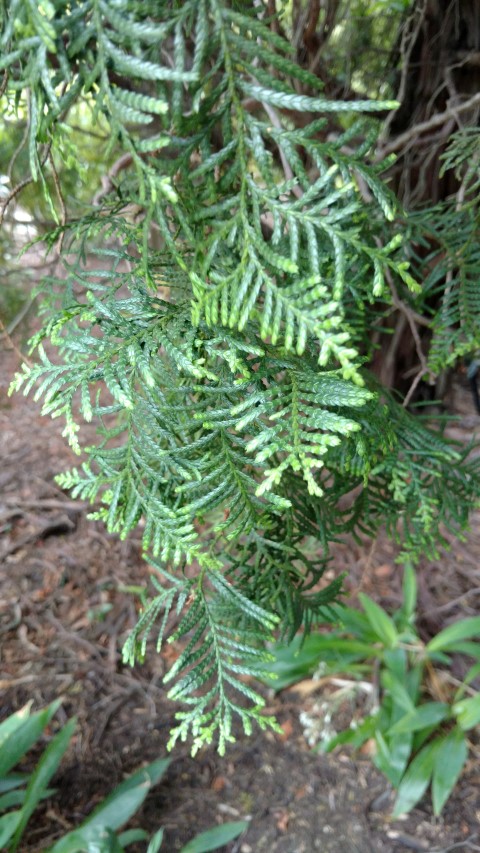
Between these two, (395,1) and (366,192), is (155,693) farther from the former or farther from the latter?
(395,1)

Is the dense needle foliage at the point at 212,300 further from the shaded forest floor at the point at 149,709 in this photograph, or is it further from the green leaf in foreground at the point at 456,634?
the green leaf in foreground at the point at 456,634

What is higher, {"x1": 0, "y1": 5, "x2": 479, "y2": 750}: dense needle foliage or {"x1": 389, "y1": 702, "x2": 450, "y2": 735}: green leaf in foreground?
{"x1": 0, "y1": 5, "x2": 479, "y2": 750}: dense needle foliage

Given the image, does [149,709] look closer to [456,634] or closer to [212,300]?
[456,634]

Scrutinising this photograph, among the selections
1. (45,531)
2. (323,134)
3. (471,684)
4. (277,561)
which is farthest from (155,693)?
(323,134)

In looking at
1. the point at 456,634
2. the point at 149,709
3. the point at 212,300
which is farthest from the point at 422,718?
the point at 212,300

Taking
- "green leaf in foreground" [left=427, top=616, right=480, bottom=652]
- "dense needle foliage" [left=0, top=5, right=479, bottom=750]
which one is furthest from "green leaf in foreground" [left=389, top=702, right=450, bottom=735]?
"dense needle foliage" [left=0, top=5, right=479, bottom=750]

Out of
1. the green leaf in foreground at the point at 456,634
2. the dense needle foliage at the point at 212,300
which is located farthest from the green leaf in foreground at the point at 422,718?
the dense needle foliage at the point at 212,300

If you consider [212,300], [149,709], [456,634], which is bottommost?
[149,709]

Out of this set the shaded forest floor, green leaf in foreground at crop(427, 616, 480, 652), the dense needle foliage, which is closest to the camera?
the dense needle foliage

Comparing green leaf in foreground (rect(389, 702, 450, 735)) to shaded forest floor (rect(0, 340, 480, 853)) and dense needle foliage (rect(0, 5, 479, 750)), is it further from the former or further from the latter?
dense needle foliage (rect(0, 5, 479, 750))
